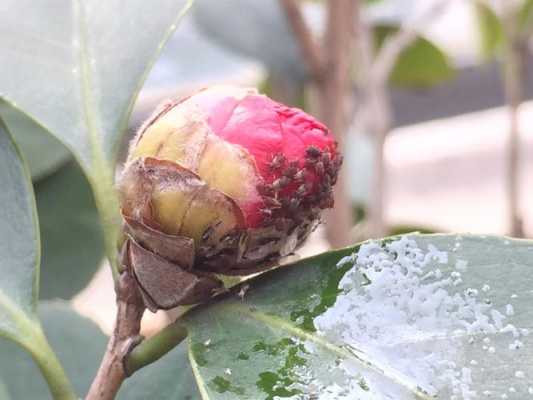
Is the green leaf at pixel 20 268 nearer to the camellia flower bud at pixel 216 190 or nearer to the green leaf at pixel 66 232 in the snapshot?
the camellia flower bud at pixel 216 190

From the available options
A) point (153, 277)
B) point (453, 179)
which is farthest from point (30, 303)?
point (453, 179)

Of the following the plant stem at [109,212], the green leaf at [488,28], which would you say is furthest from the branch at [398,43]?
the plant stem at [109,212]

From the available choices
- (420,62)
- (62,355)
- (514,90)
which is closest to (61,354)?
(62,355)

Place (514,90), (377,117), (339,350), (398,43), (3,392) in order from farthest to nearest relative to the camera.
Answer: (514,90)
(398,43)
(377,117)
(3,392)
(339,350)

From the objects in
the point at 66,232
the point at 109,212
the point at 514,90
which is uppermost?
the point at 109,212

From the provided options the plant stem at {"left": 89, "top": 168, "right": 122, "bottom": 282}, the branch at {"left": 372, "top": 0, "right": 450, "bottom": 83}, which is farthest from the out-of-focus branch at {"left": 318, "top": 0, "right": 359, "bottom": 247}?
the plant stem at {"left": 89, "top": 168, "right": 122, "bottom": 282}

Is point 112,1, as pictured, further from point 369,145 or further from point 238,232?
point 369,145

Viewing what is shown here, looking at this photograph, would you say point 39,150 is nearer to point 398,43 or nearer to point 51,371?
point 51,371
